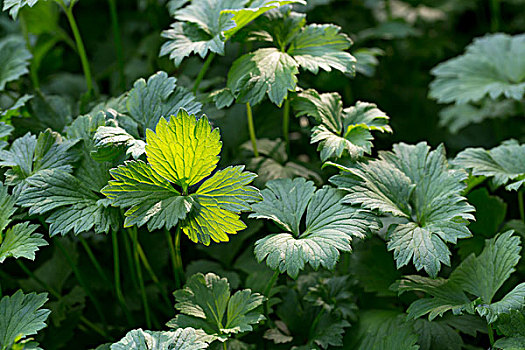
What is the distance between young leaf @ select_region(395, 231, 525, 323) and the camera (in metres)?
0.98

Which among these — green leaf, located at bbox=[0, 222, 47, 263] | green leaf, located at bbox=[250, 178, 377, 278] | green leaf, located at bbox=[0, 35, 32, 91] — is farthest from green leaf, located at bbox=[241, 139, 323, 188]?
green leaf, located at bbox=[0, 35, 32, 91]

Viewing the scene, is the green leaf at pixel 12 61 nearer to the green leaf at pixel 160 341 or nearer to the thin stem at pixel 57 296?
the thin stem at pixel 57 296

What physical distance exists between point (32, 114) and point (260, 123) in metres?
0.59

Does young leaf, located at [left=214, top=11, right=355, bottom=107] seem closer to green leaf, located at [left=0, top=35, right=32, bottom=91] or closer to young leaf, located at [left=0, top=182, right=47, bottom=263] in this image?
young leaf, located at [left=0, top=182, right=47, bottom=263]

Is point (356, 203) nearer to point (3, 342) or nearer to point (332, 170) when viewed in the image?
point (332, 170)

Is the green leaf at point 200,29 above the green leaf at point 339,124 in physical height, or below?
above

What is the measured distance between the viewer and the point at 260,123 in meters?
1.50

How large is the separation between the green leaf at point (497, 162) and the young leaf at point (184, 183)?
0.50 meters

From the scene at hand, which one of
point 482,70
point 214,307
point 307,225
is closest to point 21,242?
point 214,307

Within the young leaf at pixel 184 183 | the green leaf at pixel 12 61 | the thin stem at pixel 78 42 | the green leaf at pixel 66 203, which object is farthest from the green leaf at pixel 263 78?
the green leaf at pixel 12 61

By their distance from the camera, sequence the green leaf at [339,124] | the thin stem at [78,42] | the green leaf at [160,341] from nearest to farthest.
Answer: the green leaf at [160,341], the green leaf at [339,124], the thin stem at [78,42]

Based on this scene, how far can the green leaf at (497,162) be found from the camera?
114 cm

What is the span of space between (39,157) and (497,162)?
974 millimetres

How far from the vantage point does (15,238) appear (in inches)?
38.7
